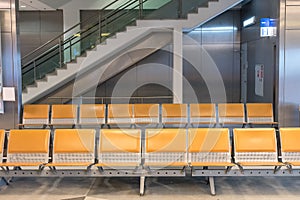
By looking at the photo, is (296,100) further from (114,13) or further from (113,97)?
(113,97)

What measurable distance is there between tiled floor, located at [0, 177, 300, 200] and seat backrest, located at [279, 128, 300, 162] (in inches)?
16.8

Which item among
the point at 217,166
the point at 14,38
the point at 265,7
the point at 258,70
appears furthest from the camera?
the point at 258,70

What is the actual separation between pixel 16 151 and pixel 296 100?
510cm

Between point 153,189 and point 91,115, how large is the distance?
283 cm

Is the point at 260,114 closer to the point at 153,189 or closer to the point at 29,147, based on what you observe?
the point at 153,189

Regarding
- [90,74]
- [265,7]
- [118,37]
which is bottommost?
[90,74]

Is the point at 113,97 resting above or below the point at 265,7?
below

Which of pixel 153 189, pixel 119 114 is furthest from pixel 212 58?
pixel 153 189

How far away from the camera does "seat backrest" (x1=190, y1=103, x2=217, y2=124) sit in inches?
278

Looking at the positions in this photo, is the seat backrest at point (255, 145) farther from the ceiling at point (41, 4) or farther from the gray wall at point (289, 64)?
the ceiling at point (41, 4)

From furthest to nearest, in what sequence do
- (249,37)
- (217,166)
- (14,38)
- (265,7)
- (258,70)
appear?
(249,37)
(258,70)
(265,7)
(14,38)
(217,166)

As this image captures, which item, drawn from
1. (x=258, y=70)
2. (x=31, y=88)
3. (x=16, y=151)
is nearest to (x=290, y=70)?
(x=258, y=70)

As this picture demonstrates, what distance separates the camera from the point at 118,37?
30.3 feet

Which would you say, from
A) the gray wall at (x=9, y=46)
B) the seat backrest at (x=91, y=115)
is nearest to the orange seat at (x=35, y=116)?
the gray wall at (x=9, y=46)
